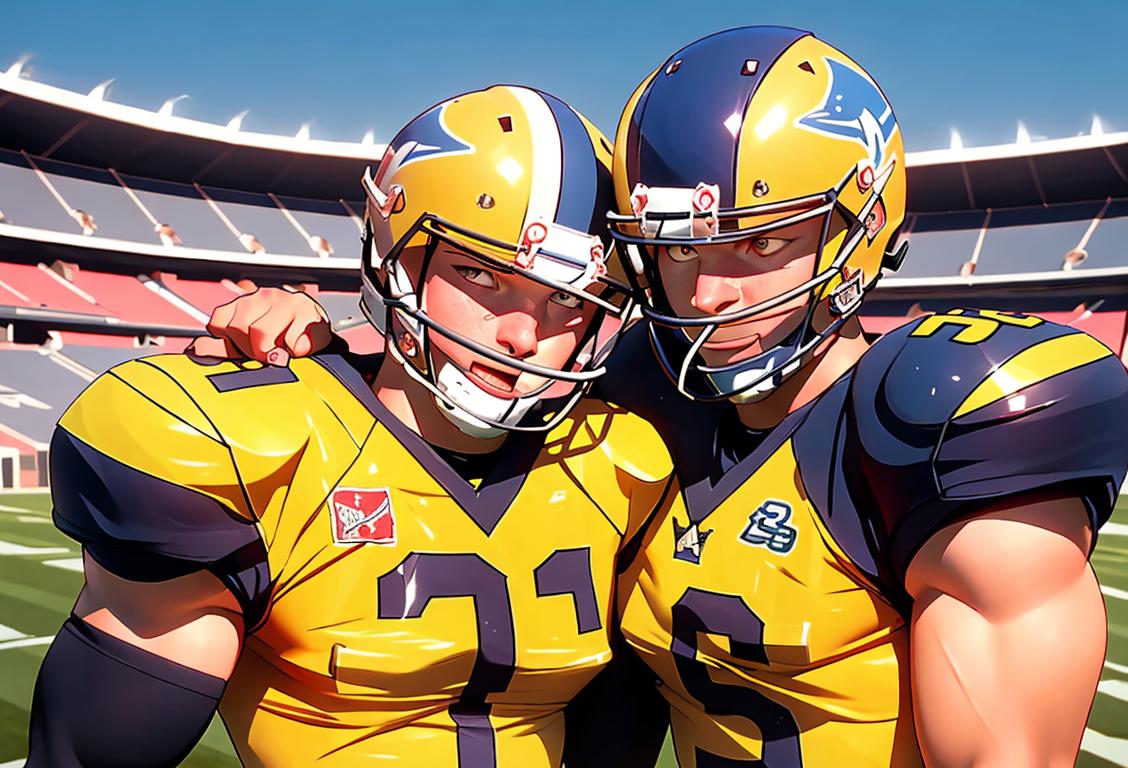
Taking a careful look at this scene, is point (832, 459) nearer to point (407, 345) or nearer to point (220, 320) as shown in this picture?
point (407, 345)

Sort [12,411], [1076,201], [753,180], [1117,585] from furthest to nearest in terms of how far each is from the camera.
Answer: [1076,201] → [12,411] → [1117,585] → [753,180]

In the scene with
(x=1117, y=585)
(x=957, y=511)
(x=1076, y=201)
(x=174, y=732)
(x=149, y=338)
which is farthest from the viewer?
(x=1076, y=201)

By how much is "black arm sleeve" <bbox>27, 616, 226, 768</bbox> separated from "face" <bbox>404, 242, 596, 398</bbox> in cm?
68

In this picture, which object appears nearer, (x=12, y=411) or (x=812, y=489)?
(x=812, y=489)

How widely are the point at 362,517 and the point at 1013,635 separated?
41.6 inches

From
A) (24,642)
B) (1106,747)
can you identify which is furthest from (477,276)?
(24,642)

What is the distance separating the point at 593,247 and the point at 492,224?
191 mm

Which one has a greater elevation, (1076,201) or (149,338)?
(1076,201)

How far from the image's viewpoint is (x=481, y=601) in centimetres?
168

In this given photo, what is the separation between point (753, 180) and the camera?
1.65 meters

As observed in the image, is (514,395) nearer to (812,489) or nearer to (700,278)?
(700,278)

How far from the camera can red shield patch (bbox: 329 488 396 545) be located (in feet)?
5.26

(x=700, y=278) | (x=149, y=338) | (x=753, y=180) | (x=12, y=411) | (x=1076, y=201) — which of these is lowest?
(x=12, y=411)

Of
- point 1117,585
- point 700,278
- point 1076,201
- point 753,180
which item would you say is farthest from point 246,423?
point 1076,201
